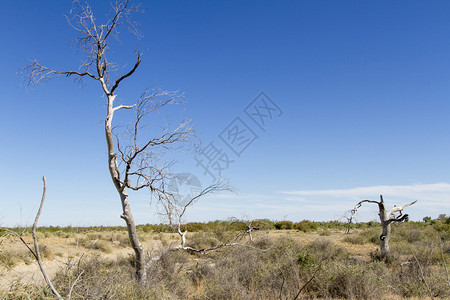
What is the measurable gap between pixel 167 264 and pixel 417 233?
57.8 ft

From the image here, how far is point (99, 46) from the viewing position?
8609 millimetres

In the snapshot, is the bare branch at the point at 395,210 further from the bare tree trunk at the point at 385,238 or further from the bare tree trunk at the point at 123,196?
the bare tree trunk at the point at 123,196

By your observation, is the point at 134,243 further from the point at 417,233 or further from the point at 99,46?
the point at 417,233

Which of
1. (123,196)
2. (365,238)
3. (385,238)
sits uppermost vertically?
(123,196)

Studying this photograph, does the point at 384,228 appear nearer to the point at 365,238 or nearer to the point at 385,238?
the point at 385,238

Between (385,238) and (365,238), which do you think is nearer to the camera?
(385,238)

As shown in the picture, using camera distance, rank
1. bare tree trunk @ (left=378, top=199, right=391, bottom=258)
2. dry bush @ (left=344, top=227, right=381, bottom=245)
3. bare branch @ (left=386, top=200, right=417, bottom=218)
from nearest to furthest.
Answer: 1. bare tree trunk @ (left=378, top=199, right=391, bottom=258)
2. bare branch @ (left=386, top=200, right=417, bottom=218)
3. dry bush @ (left=344, top=227, right=381, bottom=245)

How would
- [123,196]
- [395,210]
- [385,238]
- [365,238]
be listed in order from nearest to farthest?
1. [123,196]
2. [385,238]
3. [395,210]
4. [365,238]

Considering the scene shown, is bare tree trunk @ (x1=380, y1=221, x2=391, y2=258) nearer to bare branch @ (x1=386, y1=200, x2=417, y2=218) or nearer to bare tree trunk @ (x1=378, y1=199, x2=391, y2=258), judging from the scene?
bare tree trunk @ (x1=378, y1=199, x2=391, y2=258)

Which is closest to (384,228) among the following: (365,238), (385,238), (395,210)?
(385,238)

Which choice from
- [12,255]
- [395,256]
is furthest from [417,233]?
[12,255]

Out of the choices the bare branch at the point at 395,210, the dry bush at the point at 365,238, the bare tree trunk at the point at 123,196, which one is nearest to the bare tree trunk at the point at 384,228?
the bare branch at the point at 395,210

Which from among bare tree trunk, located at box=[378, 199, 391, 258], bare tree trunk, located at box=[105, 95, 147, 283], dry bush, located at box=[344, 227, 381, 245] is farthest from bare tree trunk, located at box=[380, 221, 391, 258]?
bare tree trunk, located at box=[105, 95, 147, 283]

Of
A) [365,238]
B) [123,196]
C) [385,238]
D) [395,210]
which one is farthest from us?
[365,238]
